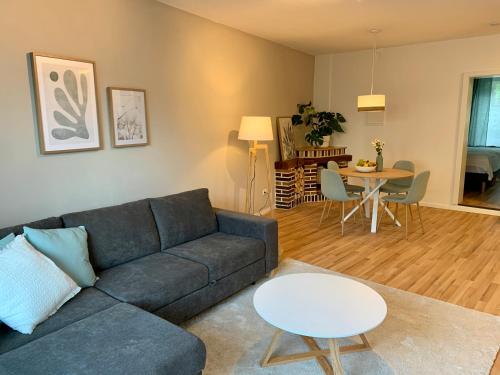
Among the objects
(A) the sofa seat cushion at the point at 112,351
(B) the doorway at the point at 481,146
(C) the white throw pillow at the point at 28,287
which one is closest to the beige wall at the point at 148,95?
(C) the white throw pillow at the point at 28,287

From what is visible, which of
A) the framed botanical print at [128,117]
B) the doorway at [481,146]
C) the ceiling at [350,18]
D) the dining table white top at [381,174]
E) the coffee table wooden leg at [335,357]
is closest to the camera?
the coffee table wooden leg at [335,357]

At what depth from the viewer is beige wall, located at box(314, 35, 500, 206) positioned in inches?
210

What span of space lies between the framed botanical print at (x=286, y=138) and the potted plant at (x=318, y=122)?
0.60 ft

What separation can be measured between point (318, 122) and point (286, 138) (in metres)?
1.01

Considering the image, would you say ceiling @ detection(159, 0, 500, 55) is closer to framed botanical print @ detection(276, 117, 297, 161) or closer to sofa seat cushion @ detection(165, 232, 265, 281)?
framed botanical print @ detection(276, 117, 297, 161)

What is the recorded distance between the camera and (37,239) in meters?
2.16

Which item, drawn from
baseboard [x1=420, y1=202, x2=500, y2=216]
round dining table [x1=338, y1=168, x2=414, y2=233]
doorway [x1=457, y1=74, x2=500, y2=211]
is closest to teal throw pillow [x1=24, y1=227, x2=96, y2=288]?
round dining table [x1=338, y1=168, x2=414, y2=233]

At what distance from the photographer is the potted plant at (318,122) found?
6055 mm

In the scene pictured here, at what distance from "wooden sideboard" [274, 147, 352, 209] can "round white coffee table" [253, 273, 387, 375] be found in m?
3.33

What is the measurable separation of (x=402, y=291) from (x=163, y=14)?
3.37 metres

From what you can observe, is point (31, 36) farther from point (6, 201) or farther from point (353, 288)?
point (353, 288)

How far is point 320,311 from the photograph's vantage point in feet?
6.45

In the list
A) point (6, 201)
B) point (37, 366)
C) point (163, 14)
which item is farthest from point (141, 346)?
point (163, 14)

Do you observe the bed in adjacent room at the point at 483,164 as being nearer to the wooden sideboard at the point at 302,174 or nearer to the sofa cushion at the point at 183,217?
the wooden sideboard at the point at 302,174
